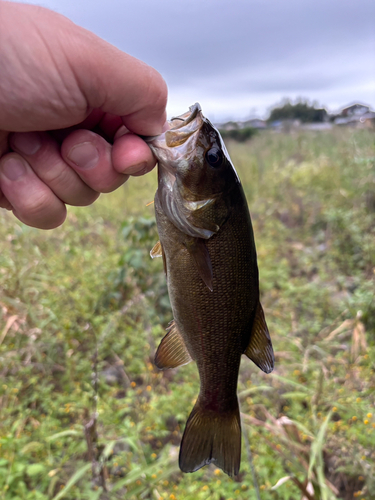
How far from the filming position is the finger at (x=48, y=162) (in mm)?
1345

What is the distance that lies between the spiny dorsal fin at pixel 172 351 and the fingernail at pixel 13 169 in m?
0.87

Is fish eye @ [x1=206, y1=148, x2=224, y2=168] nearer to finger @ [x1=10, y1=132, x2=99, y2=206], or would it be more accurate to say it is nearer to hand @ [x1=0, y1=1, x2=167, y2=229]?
hand @ [x1=0, y1=1, x2=167, y2=229]

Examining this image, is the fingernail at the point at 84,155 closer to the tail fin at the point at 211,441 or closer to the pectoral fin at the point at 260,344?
the pectoral fin at the point at 260,344

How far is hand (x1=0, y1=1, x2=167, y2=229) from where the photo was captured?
1.00m

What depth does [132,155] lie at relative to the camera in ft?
4.02

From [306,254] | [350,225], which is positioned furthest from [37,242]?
[350,225]

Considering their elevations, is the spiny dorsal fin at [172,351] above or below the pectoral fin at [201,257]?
below

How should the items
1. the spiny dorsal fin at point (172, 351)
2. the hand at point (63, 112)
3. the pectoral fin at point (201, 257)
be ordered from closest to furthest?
the hand at point (63, 112) < the pectoral fin at point (201, 257) < the spiny dorsal fin at point (172, 351)

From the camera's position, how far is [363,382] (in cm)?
252

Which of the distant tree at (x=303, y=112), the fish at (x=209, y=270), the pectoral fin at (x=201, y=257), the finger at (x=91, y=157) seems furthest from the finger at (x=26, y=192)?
the distant tree at (x=303, y=112)

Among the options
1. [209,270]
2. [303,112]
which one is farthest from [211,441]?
[303,112]

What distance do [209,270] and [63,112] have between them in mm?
748

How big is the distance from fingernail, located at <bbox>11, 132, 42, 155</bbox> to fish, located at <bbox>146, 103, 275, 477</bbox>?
0.48m

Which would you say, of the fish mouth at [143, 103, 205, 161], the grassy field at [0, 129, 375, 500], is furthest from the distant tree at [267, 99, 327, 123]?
the fish mouth at [143, 103, 205, 161]
